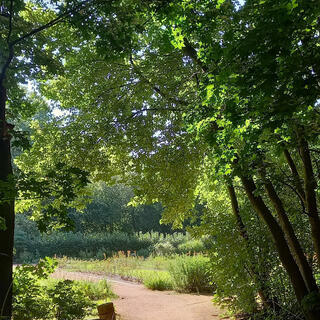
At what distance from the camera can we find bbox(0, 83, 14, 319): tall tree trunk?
3.73 meters

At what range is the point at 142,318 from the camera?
300 inches

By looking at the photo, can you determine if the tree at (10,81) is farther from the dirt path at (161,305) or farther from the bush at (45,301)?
the dirt path at (161,305)

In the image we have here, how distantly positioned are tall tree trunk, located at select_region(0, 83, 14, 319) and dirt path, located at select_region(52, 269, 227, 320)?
4173 millimetres

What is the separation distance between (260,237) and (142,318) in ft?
11.3

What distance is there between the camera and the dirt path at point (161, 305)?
767 centimetres

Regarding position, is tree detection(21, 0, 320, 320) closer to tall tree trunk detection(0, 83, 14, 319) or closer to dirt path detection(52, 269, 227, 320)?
tall tree trunk detection(0, 83, 14, 319)

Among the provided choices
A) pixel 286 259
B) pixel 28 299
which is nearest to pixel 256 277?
pixel 286 259

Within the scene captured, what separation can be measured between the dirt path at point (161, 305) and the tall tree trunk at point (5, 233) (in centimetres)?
417

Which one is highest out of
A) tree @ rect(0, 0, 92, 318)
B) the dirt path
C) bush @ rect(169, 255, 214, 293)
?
tree @ rect(0, 0, 92, 318)

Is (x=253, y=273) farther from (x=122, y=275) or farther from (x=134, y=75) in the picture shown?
(x=122, y=275)

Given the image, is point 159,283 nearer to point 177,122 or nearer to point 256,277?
Result: point 256,277

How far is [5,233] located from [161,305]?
19.3 feet

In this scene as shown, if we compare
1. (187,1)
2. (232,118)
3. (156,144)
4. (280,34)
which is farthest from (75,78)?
(280,34)

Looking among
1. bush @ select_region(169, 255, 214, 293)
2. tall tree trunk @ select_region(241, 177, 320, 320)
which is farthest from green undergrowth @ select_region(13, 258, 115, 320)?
bush @ select_region(169, 255, 214, 293)
